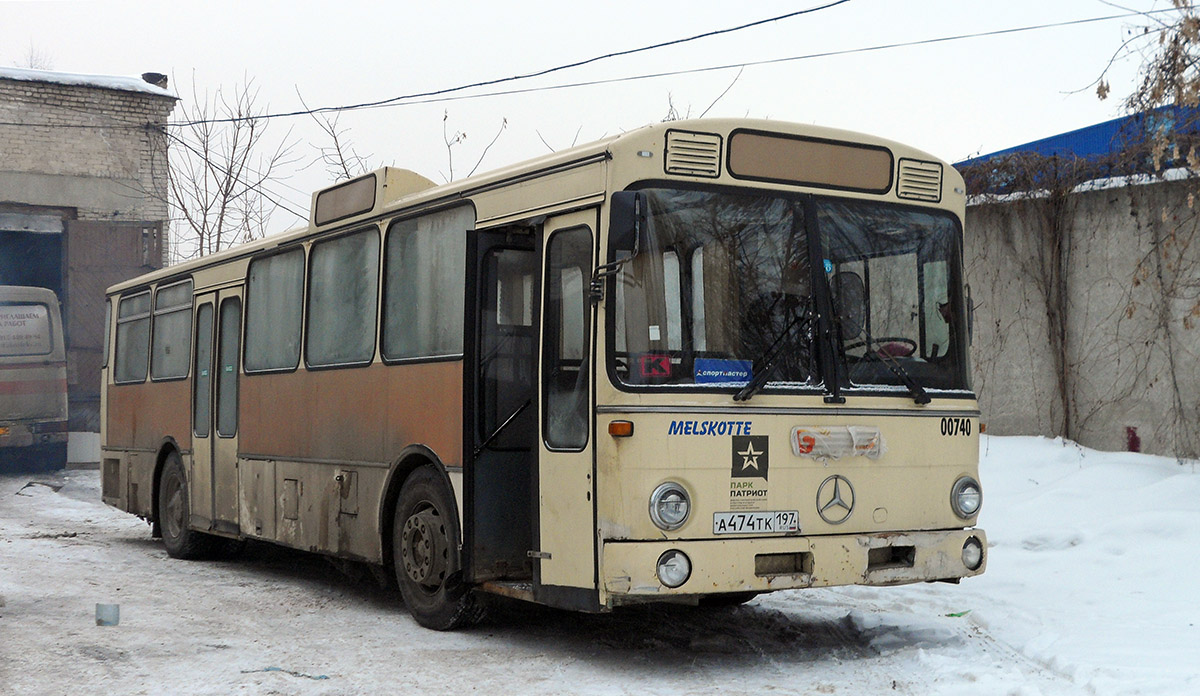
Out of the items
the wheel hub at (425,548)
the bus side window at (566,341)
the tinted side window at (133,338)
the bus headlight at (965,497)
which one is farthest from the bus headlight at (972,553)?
the tinted side window at (133,338)

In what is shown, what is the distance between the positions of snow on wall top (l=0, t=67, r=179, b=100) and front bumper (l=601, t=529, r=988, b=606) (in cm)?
2802

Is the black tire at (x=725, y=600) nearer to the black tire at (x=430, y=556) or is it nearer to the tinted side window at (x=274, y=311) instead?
the black tire at (x=430, y=556)

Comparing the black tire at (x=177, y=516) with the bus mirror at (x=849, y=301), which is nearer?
the bus mirror at (x=849, y=301)

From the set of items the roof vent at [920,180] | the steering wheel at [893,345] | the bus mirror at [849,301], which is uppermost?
the roof vent at [920,180]

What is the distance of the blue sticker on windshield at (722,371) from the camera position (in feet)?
23.3

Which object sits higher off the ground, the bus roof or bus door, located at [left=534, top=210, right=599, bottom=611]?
the bus roof

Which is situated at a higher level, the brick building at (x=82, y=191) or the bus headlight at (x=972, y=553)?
the brick building at (x=82, y=191)

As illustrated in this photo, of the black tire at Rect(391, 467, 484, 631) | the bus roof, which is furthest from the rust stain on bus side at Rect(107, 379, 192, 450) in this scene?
the black tire at Rect(391, 467, 484, 631)

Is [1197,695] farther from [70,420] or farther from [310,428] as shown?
[70,420]

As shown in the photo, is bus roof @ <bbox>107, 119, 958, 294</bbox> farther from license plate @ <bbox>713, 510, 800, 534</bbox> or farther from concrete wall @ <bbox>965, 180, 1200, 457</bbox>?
concrete wall @ <bbox>965, 180, 1200, 457</bbox>

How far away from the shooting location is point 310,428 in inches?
423

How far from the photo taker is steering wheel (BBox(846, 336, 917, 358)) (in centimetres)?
760

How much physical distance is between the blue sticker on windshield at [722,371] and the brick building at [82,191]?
23140 millimetres

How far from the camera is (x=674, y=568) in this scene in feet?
22.7
